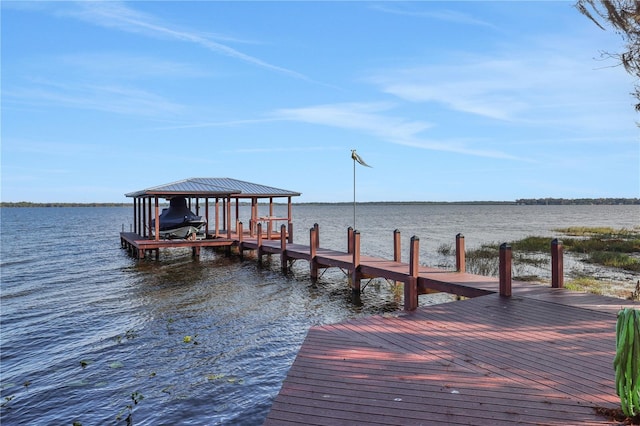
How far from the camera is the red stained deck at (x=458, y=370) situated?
12.9 ft

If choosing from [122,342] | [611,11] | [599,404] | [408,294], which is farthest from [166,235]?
[599,404]

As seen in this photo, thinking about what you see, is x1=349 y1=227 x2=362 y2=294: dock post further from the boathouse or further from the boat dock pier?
the boathouse

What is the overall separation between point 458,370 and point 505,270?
4.37 meters

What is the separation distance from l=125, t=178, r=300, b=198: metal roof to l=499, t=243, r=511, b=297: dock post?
15.7m

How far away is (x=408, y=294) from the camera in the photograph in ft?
30.4

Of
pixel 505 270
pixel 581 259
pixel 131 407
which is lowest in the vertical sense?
pixel 131 407

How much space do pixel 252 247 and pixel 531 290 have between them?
47.0 feet

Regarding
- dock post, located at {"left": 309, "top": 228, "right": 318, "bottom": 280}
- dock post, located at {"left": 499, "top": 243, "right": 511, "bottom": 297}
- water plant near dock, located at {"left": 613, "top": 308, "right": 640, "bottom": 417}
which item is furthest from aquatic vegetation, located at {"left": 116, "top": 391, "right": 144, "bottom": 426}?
dock post, located at {"left": 309, "top": 228, "right": 318, "bottom": 280}

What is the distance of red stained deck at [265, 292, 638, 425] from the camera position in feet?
12.9

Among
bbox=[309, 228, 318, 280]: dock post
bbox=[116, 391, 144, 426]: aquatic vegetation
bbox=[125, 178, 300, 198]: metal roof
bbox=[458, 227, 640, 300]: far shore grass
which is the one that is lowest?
→ bbox=[116, 391, 144, 426]: aquatic vegetation

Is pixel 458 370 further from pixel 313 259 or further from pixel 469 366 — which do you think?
pixel 313 259

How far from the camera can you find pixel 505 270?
8.70 metres

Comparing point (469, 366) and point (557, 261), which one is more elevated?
point (557, 261)

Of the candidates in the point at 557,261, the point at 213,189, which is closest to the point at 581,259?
the point at 557,261
